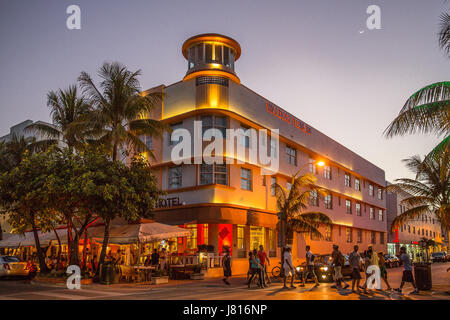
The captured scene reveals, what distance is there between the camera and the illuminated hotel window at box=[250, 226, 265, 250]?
29.2 m

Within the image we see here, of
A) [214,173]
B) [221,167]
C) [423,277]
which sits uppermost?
[221,167]

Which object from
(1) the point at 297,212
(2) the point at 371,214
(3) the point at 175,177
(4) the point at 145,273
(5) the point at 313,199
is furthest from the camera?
(2) the point at 371,214

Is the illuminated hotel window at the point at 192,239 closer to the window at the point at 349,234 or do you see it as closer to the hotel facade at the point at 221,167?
the hotel facade at the point at 221,167

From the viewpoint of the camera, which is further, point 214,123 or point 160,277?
point 214,123

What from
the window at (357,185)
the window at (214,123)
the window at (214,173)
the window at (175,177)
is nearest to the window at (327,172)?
the window at (357,185)

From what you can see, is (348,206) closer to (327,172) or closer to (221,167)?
(327,172)

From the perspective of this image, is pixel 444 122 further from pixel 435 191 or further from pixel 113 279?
pixel 113 279

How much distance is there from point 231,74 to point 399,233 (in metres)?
44.1

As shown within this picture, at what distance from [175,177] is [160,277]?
9.30 meters

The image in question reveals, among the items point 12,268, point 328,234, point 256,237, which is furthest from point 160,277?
point 328,234

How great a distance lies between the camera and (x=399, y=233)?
61.9m

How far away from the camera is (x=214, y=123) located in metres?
26.8

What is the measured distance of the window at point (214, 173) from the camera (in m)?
26.5

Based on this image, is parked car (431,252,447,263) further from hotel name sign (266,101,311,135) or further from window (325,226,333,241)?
hotel name sign (266,101,311,135)
